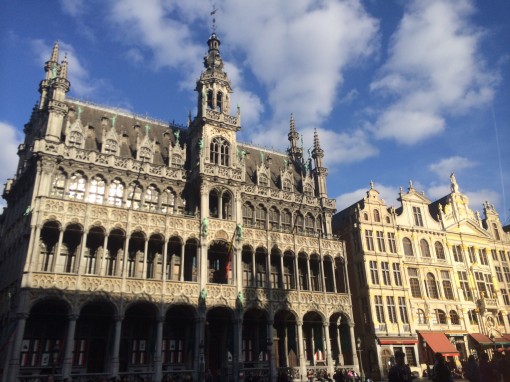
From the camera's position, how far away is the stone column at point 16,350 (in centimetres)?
2782

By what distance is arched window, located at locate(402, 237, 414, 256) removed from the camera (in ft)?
170

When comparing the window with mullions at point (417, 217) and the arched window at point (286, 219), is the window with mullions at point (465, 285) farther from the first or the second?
the arched window at point (286, 219)

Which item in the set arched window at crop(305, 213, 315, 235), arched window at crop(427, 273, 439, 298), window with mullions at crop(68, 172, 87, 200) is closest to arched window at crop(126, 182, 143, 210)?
window with mullions at crop(68, 172, 87, 200)

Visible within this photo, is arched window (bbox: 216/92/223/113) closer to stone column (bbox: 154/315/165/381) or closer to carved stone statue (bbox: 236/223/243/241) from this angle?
carved stone statue (bbox: 236/223/243/241)

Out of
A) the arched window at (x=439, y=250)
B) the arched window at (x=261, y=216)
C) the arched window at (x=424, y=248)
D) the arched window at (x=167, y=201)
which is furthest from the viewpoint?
the arched window at (x=439, y=250)

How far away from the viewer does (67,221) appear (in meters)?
32.8

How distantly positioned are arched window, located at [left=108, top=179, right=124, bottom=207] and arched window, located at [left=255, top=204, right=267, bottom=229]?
1381 centimetres

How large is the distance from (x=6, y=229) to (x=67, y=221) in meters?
14.2

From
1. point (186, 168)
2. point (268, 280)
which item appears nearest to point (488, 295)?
point (268, 280)

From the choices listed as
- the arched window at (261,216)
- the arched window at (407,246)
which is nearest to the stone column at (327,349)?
the arched window at (261,216)

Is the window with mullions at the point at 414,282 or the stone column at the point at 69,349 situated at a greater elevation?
the window with mullions at the point at 414,282

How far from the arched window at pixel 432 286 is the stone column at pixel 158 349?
32597 mm

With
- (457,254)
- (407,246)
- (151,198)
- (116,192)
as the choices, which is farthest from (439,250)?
(116,192)

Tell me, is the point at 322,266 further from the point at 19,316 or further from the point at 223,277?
the point at 19,316
